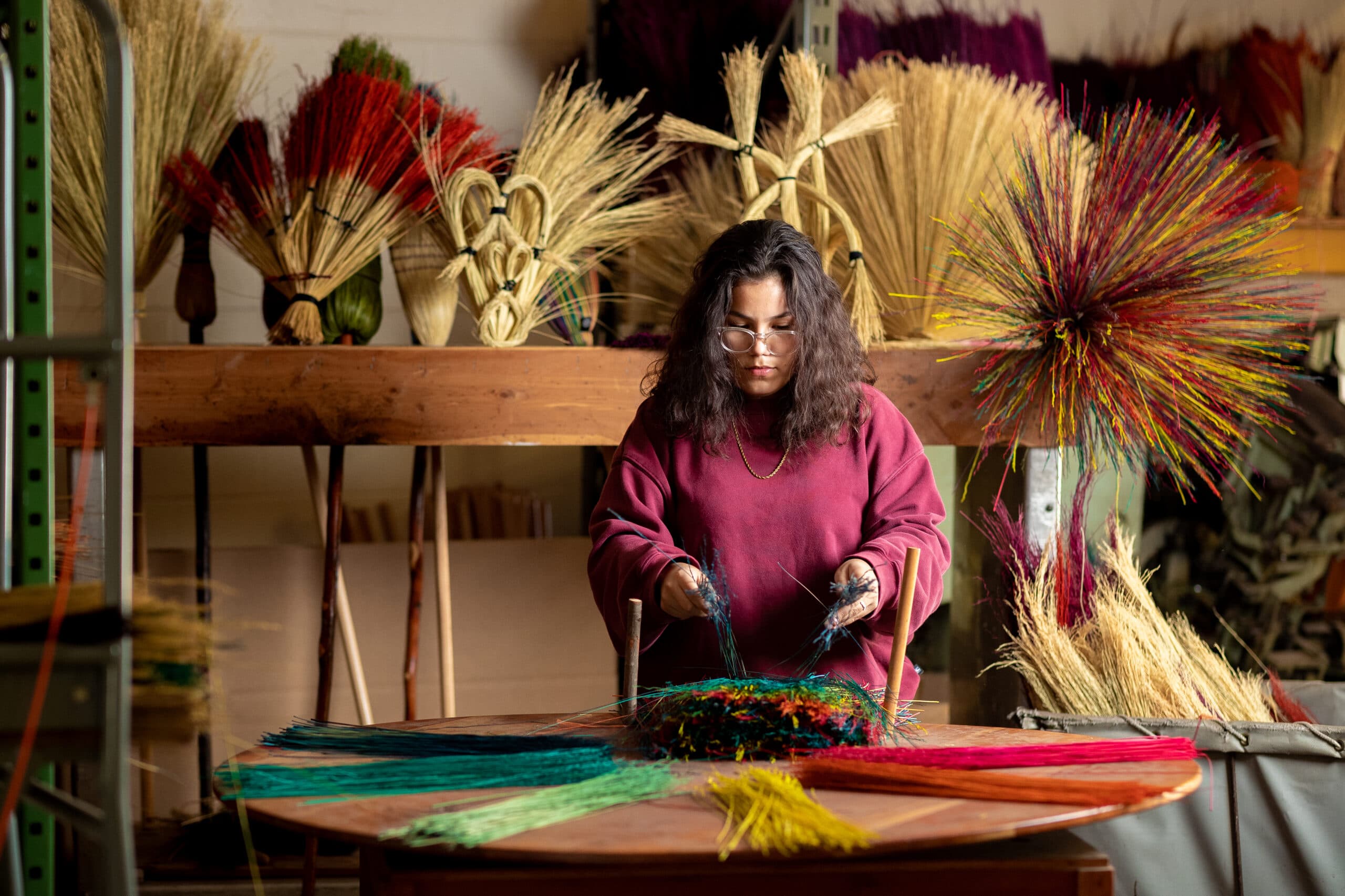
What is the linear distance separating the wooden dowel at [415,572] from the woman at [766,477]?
786 millimetres

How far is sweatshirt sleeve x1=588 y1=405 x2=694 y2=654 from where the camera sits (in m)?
1.39

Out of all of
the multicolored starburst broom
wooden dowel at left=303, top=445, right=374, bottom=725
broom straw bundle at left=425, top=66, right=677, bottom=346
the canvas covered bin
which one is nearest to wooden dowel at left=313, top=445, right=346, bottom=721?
wooden dowel at left=303, top=445, right=374, bottom=725

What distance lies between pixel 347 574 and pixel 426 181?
91cm

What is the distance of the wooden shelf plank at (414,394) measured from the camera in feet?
6.12

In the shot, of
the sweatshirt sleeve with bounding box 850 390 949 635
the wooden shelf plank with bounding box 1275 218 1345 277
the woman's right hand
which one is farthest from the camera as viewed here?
the wooden shelf plank with bounding box 1275 218 1345 277

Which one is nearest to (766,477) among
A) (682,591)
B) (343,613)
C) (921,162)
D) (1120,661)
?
(682,591)

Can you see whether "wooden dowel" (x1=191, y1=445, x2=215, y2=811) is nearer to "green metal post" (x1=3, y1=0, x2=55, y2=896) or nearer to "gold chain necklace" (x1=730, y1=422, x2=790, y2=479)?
"green metal post" (x1=3, y1=0, x2=55, y2=896)

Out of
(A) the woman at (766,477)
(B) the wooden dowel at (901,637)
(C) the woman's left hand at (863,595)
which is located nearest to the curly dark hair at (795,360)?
(A) the woman at (766,477)

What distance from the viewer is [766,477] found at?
4.98 feet

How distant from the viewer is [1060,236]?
1.79m

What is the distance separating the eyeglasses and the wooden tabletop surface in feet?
1.91

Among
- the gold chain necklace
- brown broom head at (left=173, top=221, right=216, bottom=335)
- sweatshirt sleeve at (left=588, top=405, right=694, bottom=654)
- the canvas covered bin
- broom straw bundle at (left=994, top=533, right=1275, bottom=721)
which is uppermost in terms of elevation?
brown broom head at (left=173, top=221, right=216, bottom=335)

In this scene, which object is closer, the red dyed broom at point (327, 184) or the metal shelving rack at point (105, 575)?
the metal shelving rack at point (105, 575)

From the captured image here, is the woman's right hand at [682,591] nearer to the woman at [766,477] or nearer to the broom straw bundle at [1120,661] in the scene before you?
the woman at [766,477]
